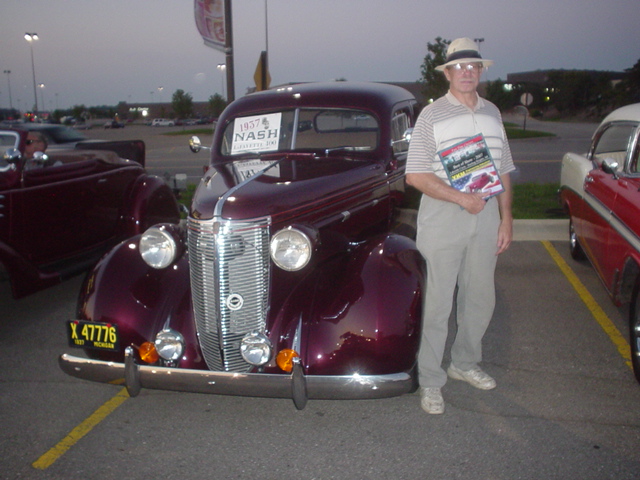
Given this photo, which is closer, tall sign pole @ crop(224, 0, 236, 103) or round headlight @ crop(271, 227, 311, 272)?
round headlight @ crop(271, 227, 311, 272)

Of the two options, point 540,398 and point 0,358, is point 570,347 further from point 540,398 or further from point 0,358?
point 0,358

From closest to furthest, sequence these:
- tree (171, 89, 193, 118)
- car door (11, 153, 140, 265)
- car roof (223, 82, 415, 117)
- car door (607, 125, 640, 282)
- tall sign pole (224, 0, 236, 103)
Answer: car door (607, 125, 640, 282), car roof (223, 82, 415, 117), car door (11, 153, 140, 265), tall sign pole (224, 0, 236, 103), tree (171, 89, 193, 118)

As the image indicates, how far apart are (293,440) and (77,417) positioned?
52.6 inches

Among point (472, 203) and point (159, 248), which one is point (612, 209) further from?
point (159, 248)

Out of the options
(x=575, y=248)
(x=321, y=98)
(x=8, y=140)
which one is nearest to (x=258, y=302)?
(x=321, y=98)

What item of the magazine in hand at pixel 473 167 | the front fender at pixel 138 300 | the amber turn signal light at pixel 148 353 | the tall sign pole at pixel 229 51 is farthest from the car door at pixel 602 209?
the tall sign pole at pixel 229 51

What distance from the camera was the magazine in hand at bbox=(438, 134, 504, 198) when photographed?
3.34 metres

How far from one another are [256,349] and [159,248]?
821 mm

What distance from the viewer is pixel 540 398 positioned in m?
3.78

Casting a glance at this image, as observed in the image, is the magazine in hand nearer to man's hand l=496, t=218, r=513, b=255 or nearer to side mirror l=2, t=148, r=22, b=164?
man's hand l=496, t=218, r=513, b=255

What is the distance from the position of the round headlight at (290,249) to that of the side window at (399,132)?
6.05ft

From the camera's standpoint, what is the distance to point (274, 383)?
10.1 feet

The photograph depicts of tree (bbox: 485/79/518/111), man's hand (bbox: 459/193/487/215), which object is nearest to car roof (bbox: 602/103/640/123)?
man's hand (bbox: 459/193/487/215)

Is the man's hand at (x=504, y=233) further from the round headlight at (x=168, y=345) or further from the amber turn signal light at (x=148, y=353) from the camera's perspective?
the amber turn signal light at (x=148, y=353)
